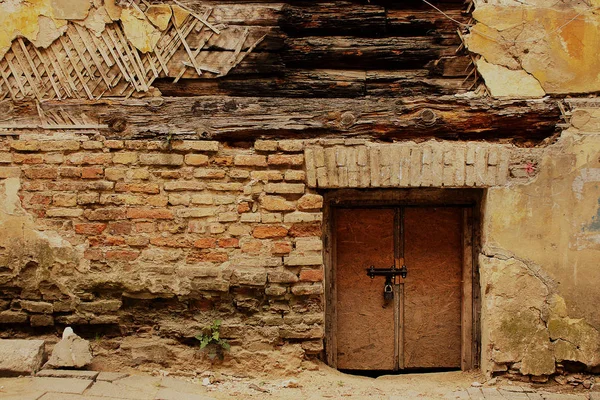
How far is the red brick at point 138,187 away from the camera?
11.8 feet

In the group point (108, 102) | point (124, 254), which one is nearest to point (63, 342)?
point (124, 254)

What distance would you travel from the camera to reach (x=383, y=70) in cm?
381

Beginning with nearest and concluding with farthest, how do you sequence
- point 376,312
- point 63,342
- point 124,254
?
point 63,342 < point 124,254 < point 376,312

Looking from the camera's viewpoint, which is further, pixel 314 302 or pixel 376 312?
pixel 376 312

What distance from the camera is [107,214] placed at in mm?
3605

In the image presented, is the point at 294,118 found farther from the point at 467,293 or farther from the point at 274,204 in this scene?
the point at 467,293

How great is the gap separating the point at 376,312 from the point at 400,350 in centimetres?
35

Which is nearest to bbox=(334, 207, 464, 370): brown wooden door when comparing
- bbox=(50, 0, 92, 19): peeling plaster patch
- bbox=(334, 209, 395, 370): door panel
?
bbox=(334, 209, 395, 370): door panel

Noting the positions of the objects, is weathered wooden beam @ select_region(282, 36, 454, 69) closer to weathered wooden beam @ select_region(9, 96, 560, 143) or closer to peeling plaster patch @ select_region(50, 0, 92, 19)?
weathered wooden beam @ select_region(9, 96, 560, 143)

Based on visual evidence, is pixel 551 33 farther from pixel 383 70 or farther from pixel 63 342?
pixel 63 342

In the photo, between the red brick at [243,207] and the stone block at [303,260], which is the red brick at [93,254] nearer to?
the red brick at [243,207]

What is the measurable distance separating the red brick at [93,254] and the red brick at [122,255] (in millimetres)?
40

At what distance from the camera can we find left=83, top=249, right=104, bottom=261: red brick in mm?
3596

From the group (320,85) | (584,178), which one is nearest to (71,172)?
(320,85)
